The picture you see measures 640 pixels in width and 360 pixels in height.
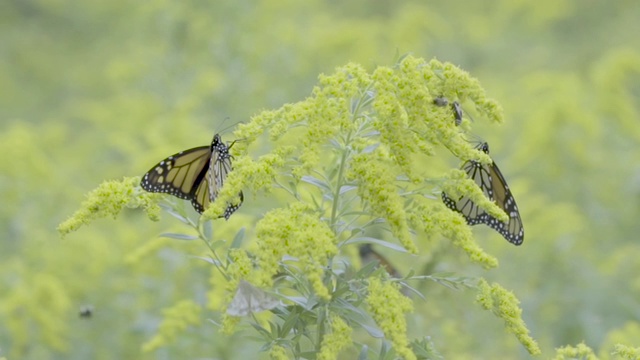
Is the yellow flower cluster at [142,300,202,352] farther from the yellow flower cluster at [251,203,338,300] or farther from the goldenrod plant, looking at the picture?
the yellow flower cluster at [251,203,338,300]

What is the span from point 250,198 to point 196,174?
4.95ft

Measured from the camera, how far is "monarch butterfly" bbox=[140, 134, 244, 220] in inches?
136

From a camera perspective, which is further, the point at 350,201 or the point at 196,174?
the point at 196,174

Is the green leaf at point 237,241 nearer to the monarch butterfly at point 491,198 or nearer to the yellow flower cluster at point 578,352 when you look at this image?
the monarch butterfly at point 491,198

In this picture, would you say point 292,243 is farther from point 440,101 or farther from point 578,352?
point 578,352

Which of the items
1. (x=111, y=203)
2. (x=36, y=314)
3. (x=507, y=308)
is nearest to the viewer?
(x=507, y=308)

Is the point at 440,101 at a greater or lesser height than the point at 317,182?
greater

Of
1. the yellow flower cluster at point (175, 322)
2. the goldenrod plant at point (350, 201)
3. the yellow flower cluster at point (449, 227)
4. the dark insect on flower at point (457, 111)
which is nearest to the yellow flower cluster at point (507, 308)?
the goldenrod plant at point (350, 201)

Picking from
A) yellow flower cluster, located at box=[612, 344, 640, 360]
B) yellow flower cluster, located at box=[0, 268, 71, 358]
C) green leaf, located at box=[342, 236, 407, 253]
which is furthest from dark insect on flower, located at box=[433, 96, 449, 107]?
yellow flower cluster, located at box=[0, 268, 71, 358]

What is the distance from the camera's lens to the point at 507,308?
3191 millimetres

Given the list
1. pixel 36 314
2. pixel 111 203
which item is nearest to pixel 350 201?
pixel 111 203

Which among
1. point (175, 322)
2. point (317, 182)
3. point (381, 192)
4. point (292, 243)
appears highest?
point (175, 322)

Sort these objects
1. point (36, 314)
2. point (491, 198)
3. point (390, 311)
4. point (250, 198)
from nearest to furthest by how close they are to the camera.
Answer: point (390, 311), point (491, 198), point (250, 198), point (36, 314)

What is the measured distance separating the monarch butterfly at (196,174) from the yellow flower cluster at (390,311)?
0.63m
